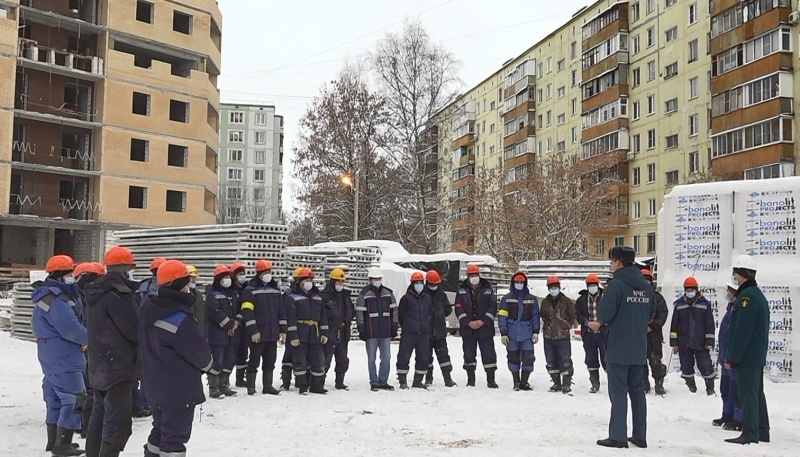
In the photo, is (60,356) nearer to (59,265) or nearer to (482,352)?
(59,265)

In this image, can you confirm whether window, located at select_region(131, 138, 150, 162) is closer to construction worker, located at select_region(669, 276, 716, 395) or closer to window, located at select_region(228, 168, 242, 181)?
construction worker, located at select_region(669, 276, 716, 395)

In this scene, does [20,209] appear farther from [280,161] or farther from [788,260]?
[280,161]

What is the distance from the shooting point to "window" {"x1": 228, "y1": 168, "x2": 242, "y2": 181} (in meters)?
87.1

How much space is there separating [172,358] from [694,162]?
41.0 m

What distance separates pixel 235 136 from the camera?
3489 inches

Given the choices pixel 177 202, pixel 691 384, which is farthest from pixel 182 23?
pixel 691 384

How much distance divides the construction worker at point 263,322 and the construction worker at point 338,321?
2.57 ft

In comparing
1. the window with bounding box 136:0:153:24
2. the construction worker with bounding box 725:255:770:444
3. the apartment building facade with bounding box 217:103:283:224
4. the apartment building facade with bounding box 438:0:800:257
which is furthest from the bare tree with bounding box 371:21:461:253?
the apartment building facade with bounding box 217:103:283:224

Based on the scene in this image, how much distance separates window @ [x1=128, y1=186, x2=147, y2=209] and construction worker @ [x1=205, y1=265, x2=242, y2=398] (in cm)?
2971

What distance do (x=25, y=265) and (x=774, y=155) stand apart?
3605 cm

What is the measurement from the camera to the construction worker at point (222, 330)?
432 inches

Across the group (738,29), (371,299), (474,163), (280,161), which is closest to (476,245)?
(738,29)

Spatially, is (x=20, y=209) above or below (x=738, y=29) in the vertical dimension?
below

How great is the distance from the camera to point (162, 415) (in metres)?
5.94
